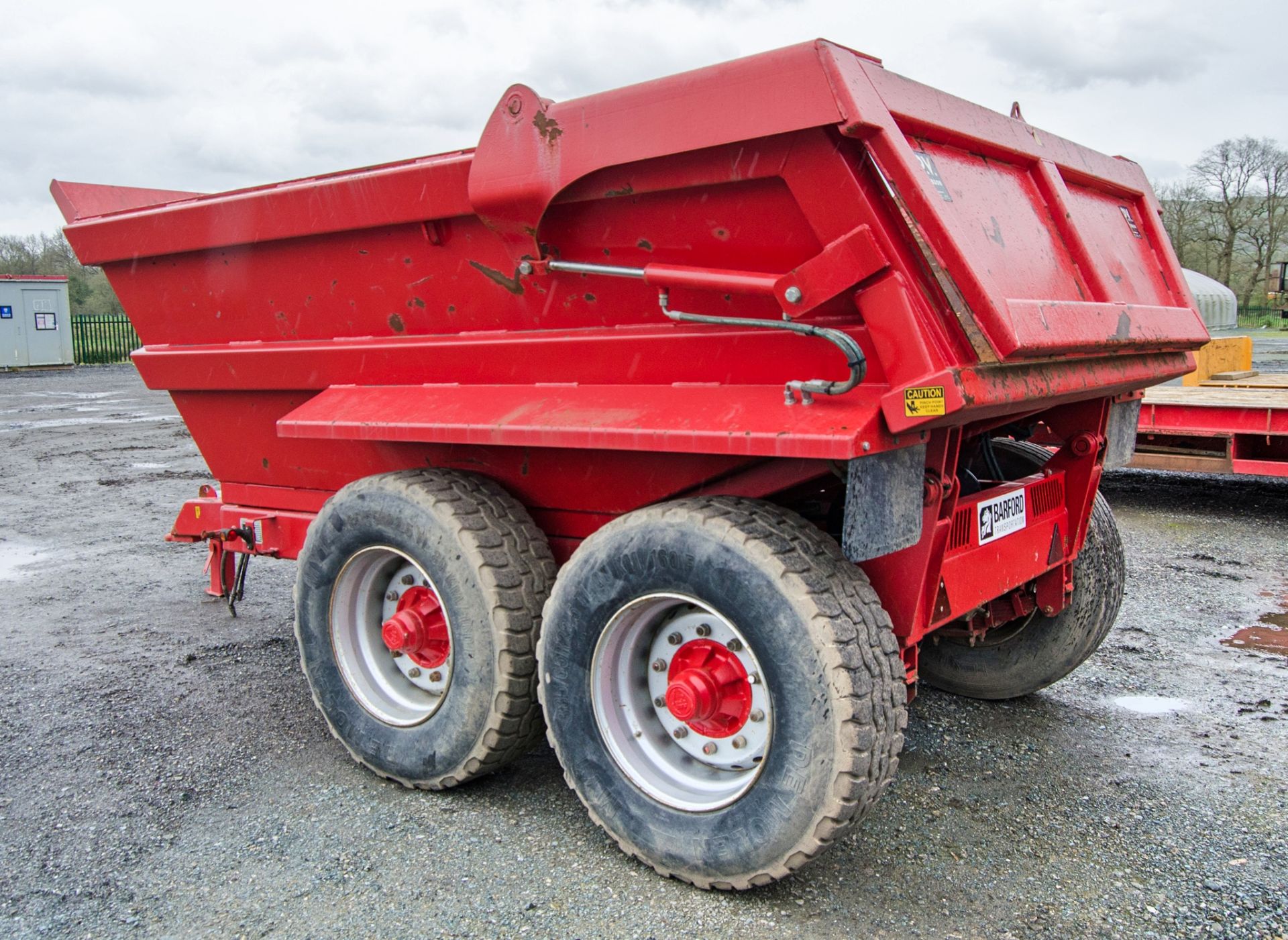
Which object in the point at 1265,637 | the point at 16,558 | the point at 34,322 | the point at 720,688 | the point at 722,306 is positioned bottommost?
the point at 1265,637

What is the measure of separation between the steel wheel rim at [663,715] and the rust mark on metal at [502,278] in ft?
3.52

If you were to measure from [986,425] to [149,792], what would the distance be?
286 centimetres

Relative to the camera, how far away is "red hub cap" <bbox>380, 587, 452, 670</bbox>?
3363mm

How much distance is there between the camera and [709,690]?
8.92 feet

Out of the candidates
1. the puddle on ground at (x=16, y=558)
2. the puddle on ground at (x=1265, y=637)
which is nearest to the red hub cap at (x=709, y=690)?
the puddle on ground at (x=1265, y=637)

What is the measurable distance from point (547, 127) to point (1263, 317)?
47.5 metres

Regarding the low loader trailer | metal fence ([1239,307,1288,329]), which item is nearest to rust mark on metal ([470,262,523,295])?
the low loader trailer

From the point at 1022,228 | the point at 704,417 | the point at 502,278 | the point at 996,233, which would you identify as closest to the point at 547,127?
the point at 502,278

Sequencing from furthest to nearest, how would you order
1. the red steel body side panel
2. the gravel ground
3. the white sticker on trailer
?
the white sticker on trailer, the gravel ground, the red steel body side panel

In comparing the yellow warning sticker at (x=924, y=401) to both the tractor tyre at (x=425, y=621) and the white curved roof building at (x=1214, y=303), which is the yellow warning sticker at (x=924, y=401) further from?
the white curved roof building at (x=1214, y=303)

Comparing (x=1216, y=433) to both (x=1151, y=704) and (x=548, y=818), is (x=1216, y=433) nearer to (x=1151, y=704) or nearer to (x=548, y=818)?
(x=1151, y=704)

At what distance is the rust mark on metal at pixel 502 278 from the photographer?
3.18 metres

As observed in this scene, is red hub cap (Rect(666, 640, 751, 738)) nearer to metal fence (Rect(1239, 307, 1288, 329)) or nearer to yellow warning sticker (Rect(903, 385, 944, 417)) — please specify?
yellow warning sticker (Rect(903, 385, 944, 417))

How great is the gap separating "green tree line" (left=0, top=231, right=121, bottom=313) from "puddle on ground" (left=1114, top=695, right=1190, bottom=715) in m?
34.0
